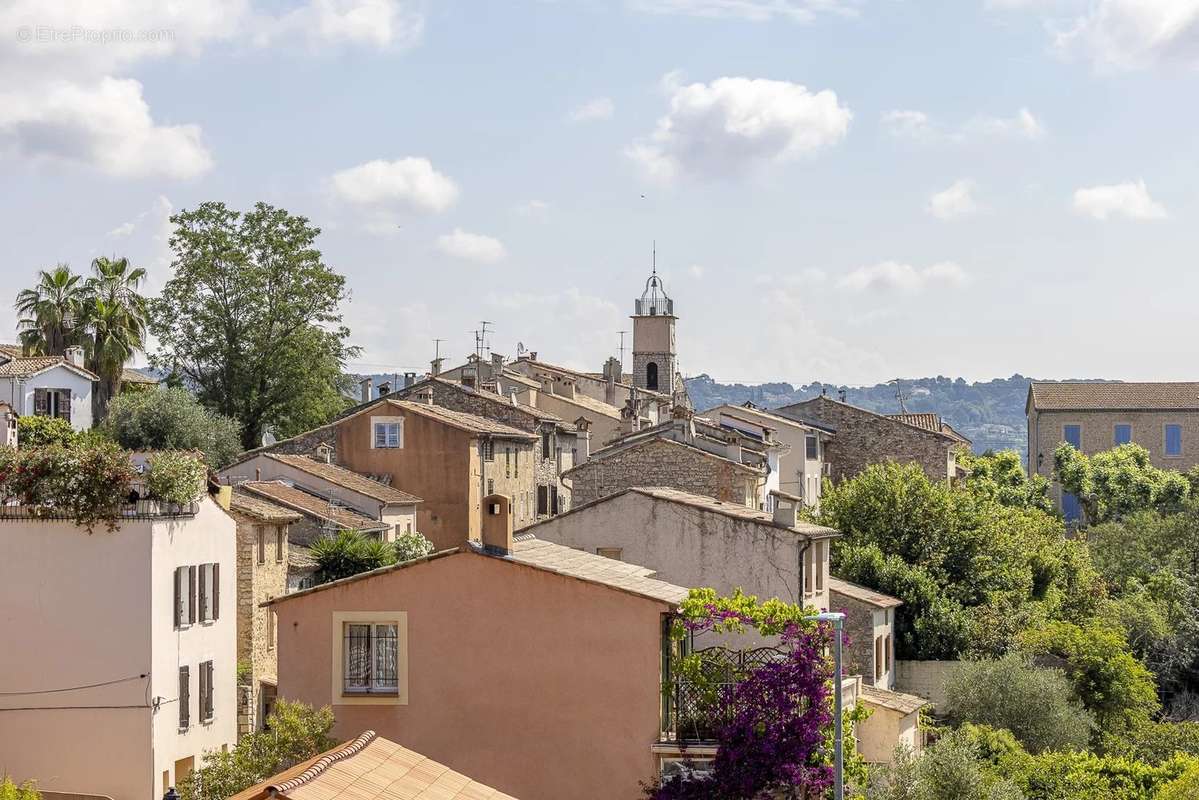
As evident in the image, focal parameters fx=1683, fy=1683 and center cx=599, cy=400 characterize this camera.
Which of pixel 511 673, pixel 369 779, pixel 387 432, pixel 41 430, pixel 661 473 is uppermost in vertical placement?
pixel 41 430

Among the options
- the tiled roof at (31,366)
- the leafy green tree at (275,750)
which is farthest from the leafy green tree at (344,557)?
the tiled roof at (31,366)

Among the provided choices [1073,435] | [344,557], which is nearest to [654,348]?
[1073,435]

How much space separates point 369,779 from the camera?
20438 millimetres

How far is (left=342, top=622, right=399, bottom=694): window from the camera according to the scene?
26984 mm

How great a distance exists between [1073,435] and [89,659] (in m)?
89.6

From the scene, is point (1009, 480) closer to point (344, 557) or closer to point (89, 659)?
point (344, 557)

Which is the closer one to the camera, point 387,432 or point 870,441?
point 387,432

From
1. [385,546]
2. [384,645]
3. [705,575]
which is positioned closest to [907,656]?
[705,575]

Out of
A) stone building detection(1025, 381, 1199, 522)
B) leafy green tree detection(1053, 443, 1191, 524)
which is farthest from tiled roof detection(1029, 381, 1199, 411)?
leafy green tree detection(1053, 443, 1191, 524)

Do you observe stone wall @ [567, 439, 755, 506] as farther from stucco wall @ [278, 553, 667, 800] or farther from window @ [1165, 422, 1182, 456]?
window @ [1165, 422, 1182, 456]

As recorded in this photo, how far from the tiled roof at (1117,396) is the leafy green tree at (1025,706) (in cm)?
6573

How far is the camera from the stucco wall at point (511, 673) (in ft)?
85.1

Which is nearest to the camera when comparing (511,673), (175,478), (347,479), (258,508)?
(511,673)

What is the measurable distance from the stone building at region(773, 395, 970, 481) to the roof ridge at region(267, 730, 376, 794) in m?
64.0
